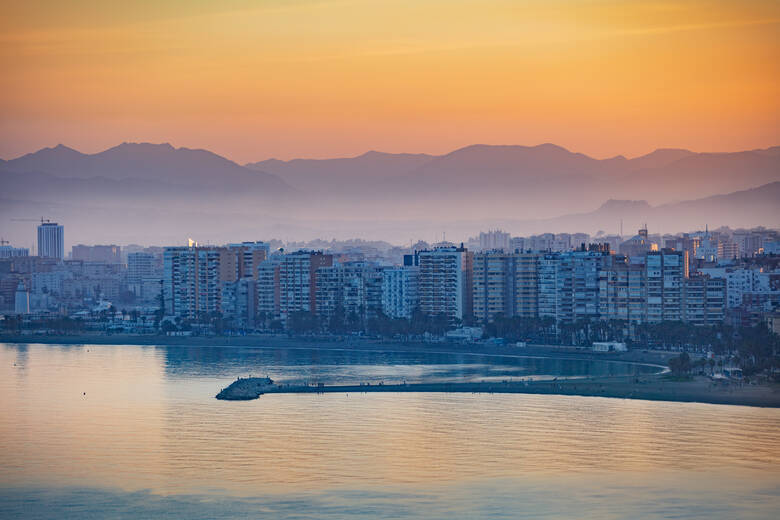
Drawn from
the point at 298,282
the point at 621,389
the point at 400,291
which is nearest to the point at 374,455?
the point at 621,389

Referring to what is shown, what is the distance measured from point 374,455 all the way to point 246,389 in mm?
13714

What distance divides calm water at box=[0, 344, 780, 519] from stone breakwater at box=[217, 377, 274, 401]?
2.16 ft

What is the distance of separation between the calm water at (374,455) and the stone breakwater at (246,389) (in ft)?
2.16

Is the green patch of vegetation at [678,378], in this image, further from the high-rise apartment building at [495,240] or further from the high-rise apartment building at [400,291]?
the high-rise apartment building at [495,240]

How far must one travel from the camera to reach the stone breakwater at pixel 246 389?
147 feet

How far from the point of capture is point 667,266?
68.6m

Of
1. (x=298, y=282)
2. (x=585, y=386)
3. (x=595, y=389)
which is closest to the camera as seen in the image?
(x=595, y=389)

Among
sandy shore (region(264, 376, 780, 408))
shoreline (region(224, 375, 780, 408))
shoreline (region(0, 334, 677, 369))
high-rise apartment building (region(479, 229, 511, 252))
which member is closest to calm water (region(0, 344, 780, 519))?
shoreline (region(224, 375, 780, 408))

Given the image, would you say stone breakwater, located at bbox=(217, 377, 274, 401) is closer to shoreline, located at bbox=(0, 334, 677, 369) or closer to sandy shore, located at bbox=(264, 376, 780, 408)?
sandy shore, located at bbox=(264, 376, 780, 408)

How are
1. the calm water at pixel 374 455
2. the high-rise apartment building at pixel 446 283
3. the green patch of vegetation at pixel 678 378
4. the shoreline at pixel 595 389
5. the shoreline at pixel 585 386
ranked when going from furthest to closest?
1. the high-rise apartment building at pixel 446 283
2. the green patch of vegetation at pixel 678 378
3. the shoreline at pixel 585 386
4. the shoreline at pixel 595 389
5. the calm water at pixel 374 455

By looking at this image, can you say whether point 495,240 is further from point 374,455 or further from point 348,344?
point 374,455

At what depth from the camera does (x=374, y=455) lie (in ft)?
108

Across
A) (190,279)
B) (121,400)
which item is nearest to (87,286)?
(190,279)

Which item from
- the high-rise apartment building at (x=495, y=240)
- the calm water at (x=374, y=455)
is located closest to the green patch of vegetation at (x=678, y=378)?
the calm water at (x=374, y=455)
